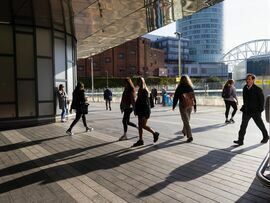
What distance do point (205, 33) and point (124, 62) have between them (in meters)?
51.0

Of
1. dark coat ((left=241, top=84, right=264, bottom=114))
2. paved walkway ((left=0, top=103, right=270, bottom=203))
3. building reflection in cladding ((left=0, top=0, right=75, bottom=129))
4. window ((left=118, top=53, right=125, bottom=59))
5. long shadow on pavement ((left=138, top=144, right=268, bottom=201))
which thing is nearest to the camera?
paved walkway ((left=0, top=103, right=270, bottom=203))

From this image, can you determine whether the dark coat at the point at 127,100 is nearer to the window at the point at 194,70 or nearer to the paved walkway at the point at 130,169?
the paved walkway at the point at 130,169

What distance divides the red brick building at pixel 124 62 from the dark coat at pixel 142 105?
247 ft

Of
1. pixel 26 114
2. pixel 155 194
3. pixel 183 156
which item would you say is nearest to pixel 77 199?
pixel 155 194

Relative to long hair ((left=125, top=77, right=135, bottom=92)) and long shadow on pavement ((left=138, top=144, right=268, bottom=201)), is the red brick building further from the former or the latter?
long shadow on pavement ((left=138, top=144, right=268, bottom=201))

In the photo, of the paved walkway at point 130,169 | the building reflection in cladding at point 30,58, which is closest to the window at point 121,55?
the building reflection in cladding at point 30,58

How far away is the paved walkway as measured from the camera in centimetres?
486

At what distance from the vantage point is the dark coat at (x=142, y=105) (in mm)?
8477

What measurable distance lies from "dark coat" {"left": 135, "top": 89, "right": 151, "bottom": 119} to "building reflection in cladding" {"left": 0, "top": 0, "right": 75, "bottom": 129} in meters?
5.53

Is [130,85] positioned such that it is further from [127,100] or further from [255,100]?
[255,100]

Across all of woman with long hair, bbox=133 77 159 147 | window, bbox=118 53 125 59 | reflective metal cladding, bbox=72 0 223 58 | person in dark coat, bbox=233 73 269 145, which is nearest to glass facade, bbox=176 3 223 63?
window, bbox=118 53 125 59

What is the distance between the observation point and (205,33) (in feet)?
418

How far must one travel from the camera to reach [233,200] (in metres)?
4.55

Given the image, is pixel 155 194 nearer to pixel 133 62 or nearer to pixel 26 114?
pixel 26 114
